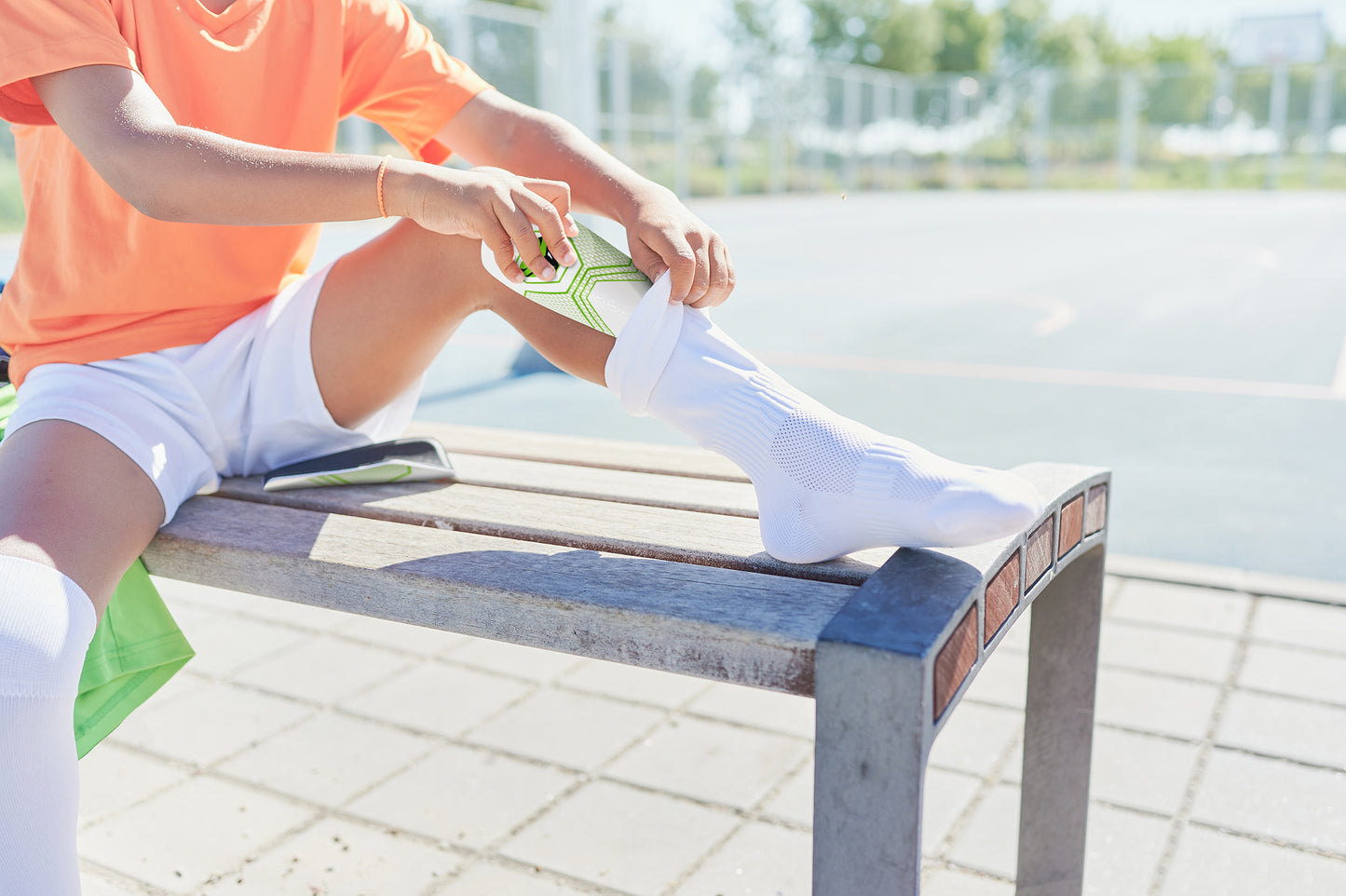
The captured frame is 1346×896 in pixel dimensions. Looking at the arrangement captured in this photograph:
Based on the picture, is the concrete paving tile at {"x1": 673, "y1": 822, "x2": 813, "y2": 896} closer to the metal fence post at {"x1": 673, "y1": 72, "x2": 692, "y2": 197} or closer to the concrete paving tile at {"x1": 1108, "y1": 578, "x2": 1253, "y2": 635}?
the concrete paving tile at {"x1": 1108, "y1": 578, "x2": 1253, "y2": 635}

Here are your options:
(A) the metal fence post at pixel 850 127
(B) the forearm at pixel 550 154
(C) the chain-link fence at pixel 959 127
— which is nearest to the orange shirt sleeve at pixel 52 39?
(B) the forearm at pixel 550 154

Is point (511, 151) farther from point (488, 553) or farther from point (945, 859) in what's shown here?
point (945, 859)

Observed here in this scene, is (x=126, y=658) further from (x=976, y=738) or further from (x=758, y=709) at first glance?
(x=976, y=738)

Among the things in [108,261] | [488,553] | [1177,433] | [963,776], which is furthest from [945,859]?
[1177,433]

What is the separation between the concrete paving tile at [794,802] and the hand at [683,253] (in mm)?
871

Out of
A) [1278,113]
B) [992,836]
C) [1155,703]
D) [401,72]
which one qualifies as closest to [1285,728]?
[1155,703]

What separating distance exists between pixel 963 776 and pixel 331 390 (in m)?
1.15

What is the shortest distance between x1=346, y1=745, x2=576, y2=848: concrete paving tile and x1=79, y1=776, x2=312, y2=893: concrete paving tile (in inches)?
5.2

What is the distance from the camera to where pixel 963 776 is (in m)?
1.88

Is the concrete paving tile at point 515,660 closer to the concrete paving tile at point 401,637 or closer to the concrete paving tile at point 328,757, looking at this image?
the concrete paving tile at point 401,637

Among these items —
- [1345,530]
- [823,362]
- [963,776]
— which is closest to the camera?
[963,776]

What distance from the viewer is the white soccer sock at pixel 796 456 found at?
1.06m

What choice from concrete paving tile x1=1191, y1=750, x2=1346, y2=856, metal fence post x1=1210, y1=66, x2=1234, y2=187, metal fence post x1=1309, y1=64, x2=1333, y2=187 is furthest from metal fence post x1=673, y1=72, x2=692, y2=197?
concrete paving tile x1=1191, y1=750, x2=1346, y2=856

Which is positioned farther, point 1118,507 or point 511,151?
point 1118,507
